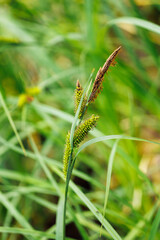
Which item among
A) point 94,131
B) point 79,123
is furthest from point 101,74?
point 94,131

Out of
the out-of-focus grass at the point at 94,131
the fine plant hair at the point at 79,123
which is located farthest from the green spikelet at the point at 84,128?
the out-of-focus grass at the point at 94,131

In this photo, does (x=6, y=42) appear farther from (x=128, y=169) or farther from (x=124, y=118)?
(x=124, y=118)

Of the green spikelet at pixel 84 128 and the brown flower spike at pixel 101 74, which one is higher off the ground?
the brown flower spike at pixel 101 74

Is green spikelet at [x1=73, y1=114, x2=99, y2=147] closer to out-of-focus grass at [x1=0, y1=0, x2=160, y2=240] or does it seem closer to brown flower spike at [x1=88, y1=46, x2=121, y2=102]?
brown flower spike at [x1=88, y1=46, x2=121, y2=102]

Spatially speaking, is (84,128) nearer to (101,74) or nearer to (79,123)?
(79,123)

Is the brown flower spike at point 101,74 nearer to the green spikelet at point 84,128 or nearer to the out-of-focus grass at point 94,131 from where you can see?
the green spikelet at point 84,128

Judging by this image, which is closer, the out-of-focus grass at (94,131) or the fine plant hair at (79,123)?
the fine plant hair at (79,123)

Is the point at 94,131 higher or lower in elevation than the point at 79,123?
higher

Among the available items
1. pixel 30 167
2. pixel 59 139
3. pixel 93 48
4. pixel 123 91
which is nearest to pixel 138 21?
pixel 93 48
